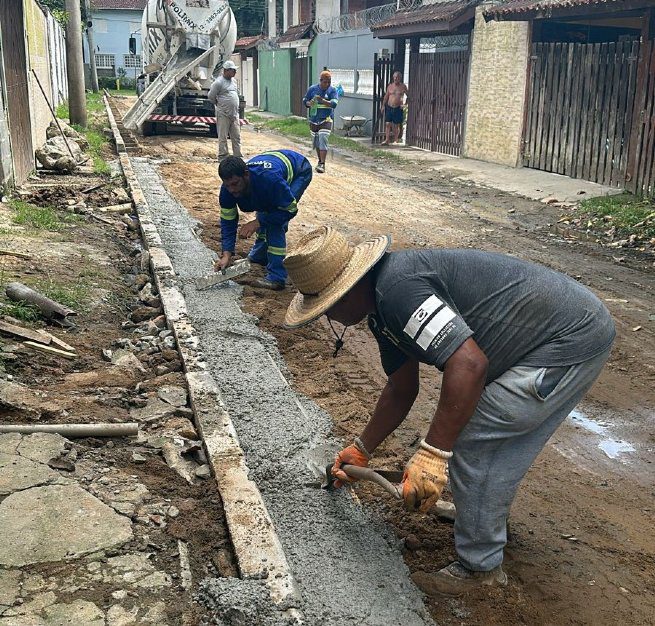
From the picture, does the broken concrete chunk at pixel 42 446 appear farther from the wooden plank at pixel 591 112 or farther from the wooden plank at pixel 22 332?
the wooden plank at pixel 591 112

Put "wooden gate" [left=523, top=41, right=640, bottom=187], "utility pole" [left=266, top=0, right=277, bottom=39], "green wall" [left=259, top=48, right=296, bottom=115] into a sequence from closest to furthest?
1. "wooden gate" [left=523, top=41, right=640, bottom=187]
2. "green wall" [left=259, top=48, right=296, bottom=115]
3. "utility pole" [left=266, top=0, right=277, bottom=39]

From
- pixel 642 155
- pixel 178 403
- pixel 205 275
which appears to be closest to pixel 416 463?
pixel 178 403

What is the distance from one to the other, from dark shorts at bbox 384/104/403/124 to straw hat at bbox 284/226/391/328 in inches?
697

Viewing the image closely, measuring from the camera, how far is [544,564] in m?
3.05

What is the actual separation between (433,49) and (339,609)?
1828 cm

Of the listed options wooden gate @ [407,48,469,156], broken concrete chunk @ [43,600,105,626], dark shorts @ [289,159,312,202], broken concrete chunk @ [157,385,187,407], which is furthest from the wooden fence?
broken concrete chunk @ [43,600,105,626]

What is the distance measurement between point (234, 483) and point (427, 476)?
1.17m

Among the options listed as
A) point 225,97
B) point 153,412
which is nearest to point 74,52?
A: point 225,97

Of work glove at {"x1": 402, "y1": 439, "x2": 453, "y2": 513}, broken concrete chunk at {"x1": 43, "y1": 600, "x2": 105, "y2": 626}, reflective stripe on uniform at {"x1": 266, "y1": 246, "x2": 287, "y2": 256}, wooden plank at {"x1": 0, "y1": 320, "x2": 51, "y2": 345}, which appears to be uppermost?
work glove at {"x1": 402, "y1": 439, "x2": 453, "y2": 513}

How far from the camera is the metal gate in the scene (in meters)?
10.1

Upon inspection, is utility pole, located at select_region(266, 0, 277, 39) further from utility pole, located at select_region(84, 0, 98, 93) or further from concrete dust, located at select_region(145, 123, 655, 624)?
concrete dust, located at select_region(145, 123, 655, 624)

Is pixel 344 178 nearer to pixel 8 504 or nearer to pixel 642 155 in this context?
pixel 642 155

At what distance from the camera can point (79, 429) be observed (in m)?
3.74

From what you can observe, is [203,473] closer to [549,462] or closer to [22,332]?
[549,462]
